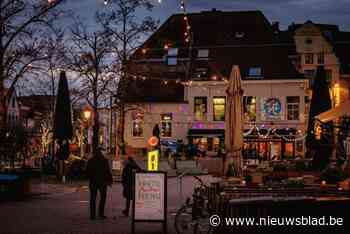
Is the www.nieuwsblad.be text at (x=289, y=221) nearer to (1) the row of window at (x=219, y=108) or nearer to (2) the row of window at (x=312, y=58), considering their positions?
(1) the row of window at (x=219, y=108)

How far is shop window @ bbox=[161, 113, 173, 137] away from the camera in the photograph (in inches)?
2092

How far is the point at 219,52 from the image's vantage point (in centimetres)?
5481

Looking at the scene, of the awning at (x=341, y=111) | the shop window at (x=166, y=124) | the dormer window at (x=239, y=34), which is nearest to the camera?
the awning at (x=341, y=111)

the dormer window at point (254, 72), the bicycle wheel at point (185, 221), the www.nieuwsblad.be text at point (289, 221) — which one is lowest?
the bicycle wheel at point (185, 221)

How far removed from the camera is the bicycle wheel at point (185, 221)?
1195 cm

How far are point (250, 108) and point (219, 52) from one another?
566cm

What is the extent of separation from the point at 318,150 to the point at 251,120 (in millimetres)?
27713

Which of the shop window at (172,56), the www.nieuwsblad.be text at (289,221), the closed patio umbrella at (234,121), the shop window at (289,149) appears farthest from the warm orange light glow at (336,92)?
→ the www.nieuwsblad.be text at (289,221)

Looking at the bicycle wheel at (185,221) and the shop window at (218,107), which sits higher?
the shop window at (218,107)

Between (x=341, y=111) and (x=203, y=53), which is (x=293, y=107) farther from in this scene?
(x=341, y=111)

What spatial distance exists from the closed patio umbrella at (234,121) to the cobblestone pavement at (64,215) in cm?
226

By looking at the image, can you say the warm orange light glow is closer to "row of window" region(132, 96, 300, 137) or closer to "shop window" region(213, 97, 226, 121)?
"row of window" region(132, 96, 300, 137)

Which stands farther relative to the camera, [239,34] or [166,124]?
[239,34]

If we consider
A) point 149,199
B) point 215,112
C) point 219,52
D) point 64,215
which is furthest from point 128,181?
point 219,52
